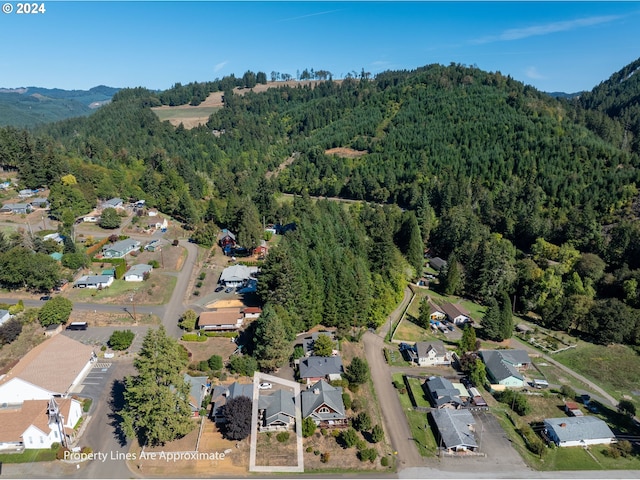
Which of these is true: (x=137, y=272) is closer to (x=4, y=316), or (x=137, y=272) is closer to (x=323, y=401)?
(x=4, y=316)

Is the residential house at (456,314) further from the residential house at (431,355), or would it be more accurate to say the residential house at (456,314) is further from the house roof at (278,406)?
the house roof at (278,406)

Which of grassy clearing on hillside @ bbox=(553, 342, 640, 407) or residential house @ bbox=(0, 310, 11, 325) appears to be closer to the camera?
residential house @ bbox=(0, 310, 11, 325)

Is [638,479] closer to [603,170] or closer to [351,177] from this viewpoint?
[603,170]

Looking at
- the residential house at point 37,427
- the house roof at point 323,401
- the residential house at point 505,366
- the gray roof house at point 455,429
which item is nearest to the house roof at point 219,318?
the house roof at point 323,401

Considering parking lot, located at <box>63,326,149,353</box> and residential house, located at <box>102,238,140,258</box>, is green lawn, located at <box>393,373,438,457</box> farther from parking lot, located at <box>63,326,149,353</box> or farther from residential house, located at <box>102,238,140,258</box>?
residential house, located at <box>102,238,140,258</box>

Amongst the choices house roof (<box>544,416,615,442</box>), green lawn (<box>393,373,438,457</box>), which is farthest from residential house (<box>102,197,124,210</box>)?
house roof (<box>544,416,615,442</box>)

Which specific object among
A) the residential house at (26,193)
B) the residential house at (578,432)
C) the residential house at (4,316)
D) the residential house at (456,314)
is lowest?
the residential house at (456,314)

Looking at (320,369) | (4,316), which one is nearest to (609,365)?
(320,369)
